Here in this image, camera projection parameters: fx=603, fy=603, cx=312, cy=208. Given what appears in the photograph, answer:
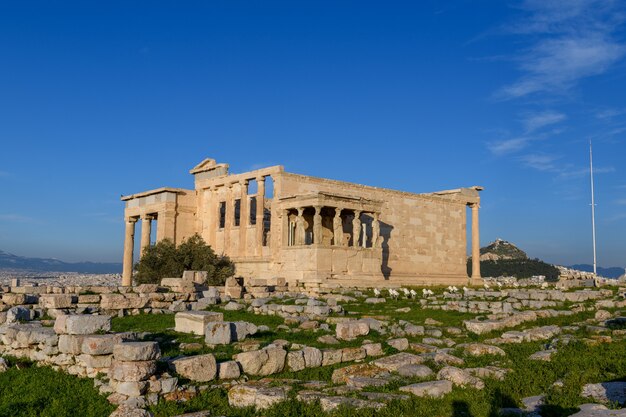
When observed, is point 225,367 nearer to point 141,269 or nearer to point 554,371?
point 554,371

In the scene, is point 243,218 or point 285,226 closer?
point 285,226

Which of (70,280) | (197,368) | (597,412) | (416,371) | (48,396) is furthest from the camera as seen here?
(70,280)

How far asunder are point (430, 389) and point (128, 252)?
39.3 metres

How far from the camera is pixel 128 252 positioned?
45.1 metres

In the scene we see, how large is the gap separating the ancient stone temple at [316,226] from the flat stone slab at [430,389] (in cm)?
2223

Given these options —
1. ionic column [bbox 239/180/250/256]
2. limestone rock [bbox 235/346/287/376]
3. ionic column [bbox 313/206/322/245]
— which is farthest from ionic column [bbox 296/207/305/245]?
limestone rock [bbox 235/346/287/376]

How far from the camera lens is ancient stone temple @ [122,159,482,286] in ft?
112

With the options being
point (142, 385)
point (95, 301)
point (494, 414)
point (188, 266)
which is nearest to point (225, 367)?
point (142, 385)

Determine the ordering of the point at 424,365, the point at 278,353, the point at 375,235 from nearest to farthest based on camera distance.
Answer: the point at 424,365 < the point at 278,353 < the point at 375,235

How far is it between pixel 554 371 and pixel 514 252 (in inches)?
3417

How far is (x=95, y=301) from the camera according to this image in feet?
68.7

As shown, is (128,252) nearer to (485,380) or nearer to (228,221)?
(228,221)

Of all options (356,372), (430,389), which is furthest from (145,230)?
(430,389)

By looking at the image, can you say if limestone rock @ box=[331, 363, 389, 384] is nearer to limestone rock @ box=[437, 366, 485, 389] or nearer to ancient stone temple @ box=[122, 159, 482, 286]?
limestone rock @ box=[437, 366, 485, 389]
